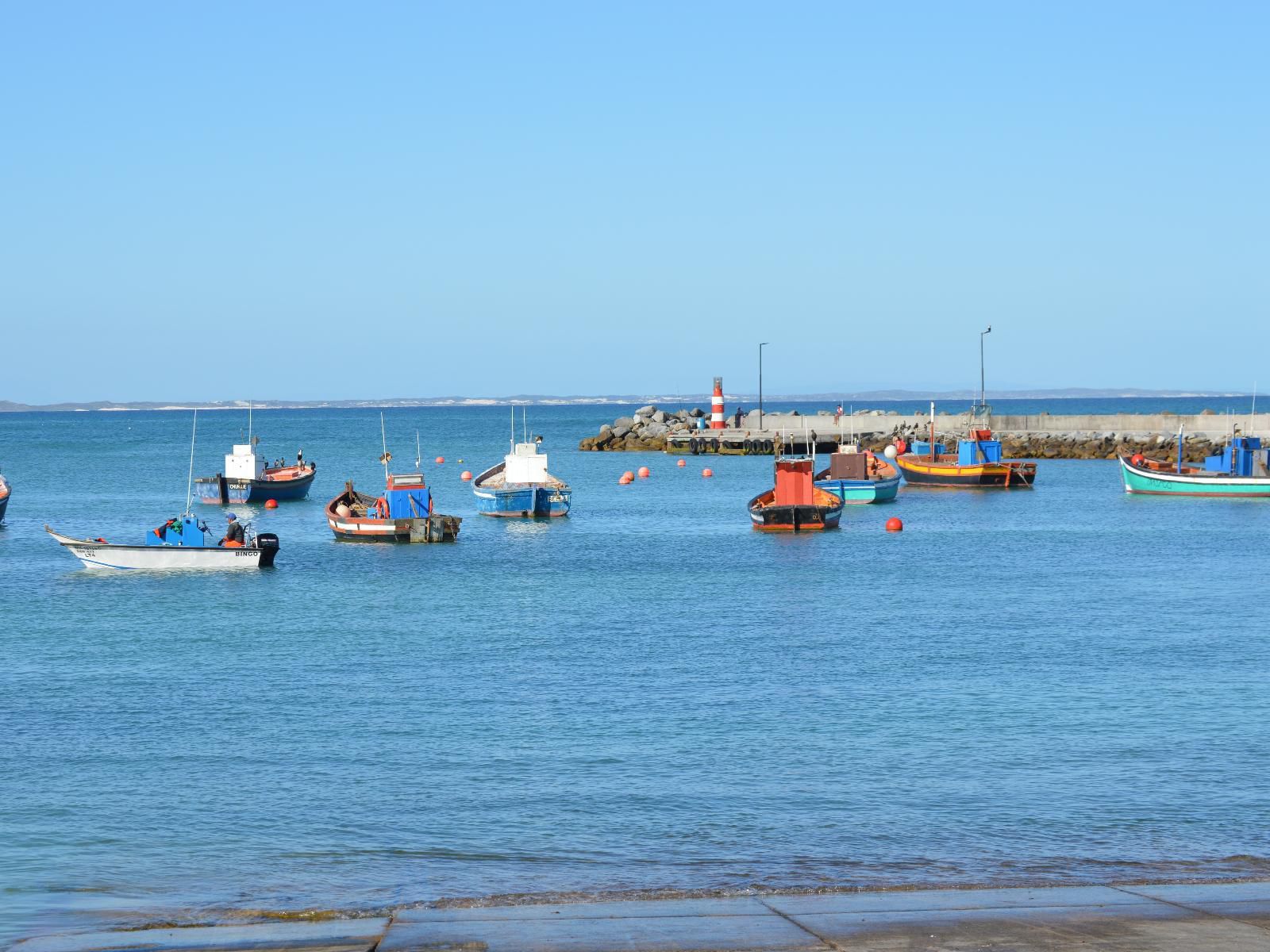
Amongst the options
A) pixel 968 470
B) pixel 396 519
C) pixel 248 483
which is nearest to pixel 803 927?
pixel 396 519

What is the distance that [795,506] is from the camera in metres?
57.7

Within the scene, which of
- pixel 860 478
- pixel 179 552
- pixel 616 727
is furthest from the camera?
pixel 860 478

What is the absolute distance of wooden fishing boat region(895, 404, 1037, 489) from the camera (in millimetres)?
81500

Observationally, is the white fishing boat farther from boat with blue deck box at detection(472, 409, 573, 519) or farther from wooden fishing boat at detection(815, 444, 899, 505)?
wooden fishing boat at detection(815, 444, 899, 505)

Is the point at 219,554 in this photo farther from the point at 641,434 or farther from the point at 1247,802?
the point at 641,434

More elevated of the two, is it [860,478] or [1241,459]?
[1241,459]

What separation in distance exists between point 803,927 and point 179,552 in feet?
114

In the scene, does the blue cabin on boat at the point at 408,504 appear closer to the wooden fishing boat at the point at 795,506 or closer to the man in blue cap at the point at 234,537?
the man in blue cap at the point at 234,537

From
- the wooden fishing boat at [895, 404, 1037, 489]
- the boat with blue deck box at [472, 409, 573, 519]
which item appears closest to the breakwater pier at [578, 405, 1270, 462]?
the wooden fishing boat at [895, 404, 1037, 489]

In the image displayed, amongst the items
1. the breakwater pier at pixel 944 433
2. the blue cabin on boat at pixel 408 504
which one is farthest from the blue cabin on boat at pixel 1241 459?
the blue cabin on boat at pixel 408 504

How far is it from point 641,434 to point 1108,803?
11539 centimetres

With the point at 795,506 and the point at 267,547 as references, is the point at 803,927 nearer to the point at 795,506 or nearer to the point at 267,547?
the point at 267,547

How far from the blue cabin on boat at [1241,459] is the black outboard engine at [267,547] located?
163 ft

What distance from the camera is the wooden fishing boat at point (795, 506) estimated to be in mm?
57531
